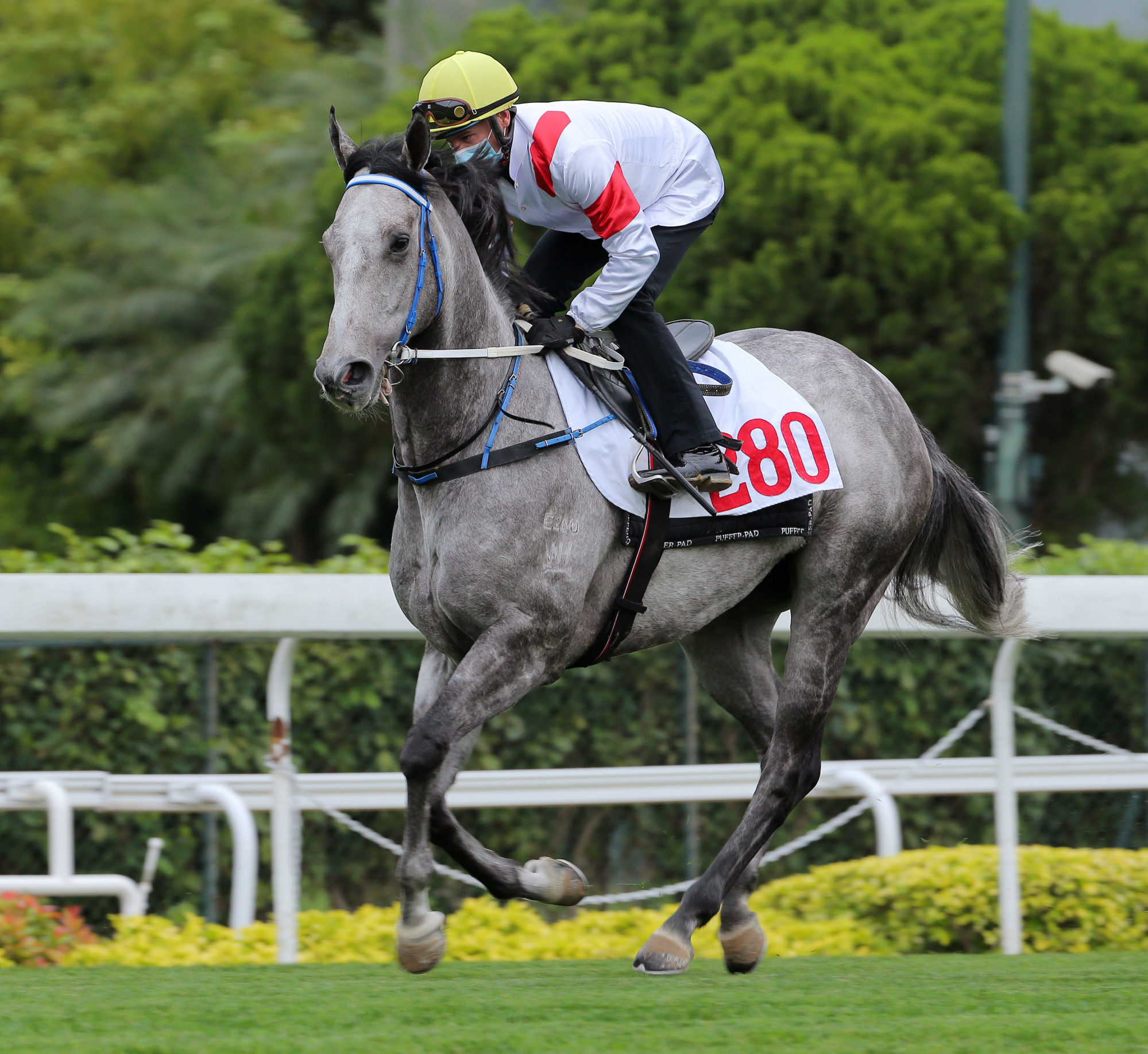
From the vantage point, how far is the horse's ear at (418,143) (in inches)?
157

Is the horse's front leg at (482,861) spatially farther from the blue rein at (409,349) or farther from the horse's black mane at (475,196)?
the horse's black mane at (475,196)

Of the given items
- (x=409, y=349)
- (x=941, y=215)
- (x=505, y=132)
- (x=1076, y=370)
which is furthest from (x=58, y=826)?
(x=941, y=215)

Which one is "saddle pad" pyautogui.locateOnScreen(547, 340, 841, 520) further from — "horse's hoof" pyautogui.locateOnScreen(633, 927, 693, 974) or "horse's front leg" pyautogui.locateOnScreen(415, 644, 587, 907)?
"horse's hoof" pyautogui.locateOnScreen(633, 927, 693, 974)

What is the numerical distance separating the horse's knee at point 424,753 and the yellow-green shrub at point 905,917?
5.06ft

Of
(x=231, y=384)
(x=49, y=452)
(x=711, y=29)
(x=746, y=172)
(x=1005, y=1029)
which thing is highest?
(x=711, y=29)

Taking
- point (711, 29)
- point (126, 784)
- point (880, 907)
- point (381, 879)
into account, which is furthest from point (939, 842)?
point (711, 29)

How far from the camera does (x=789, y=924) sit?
575 centimetres

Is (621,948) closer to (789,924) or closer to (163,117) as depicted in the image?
(789,924)

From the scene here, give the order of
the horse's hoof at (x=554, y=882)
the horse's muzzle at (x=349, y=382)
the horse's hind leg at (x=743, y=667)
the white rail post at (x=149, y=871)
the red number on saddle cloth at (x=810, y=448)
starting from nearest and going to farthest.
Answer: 1. the horse's muzzle at (x=349, y=382)
2. the horse's hoof at (x=554, y=882)
3. the red number on saddle cloth at (x=810, y=448)
4. the horse's hind leg at (x=743, y=667)
5. the white rail post at (x=149, y=871)

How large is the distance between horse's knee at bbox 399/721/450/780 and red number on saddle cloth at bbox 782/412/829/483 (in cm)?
135

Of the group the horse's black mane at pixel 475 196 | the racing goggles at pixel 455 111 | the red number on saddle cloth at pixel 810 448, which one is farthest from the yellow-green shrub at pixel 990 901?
the racing goggles at pixel 455 111

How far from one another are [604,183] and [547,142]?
18cm

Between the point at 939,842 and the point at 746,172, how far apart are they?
6.51 m

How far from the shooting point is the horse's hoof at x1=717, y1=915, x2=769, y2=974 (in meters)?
4.60
